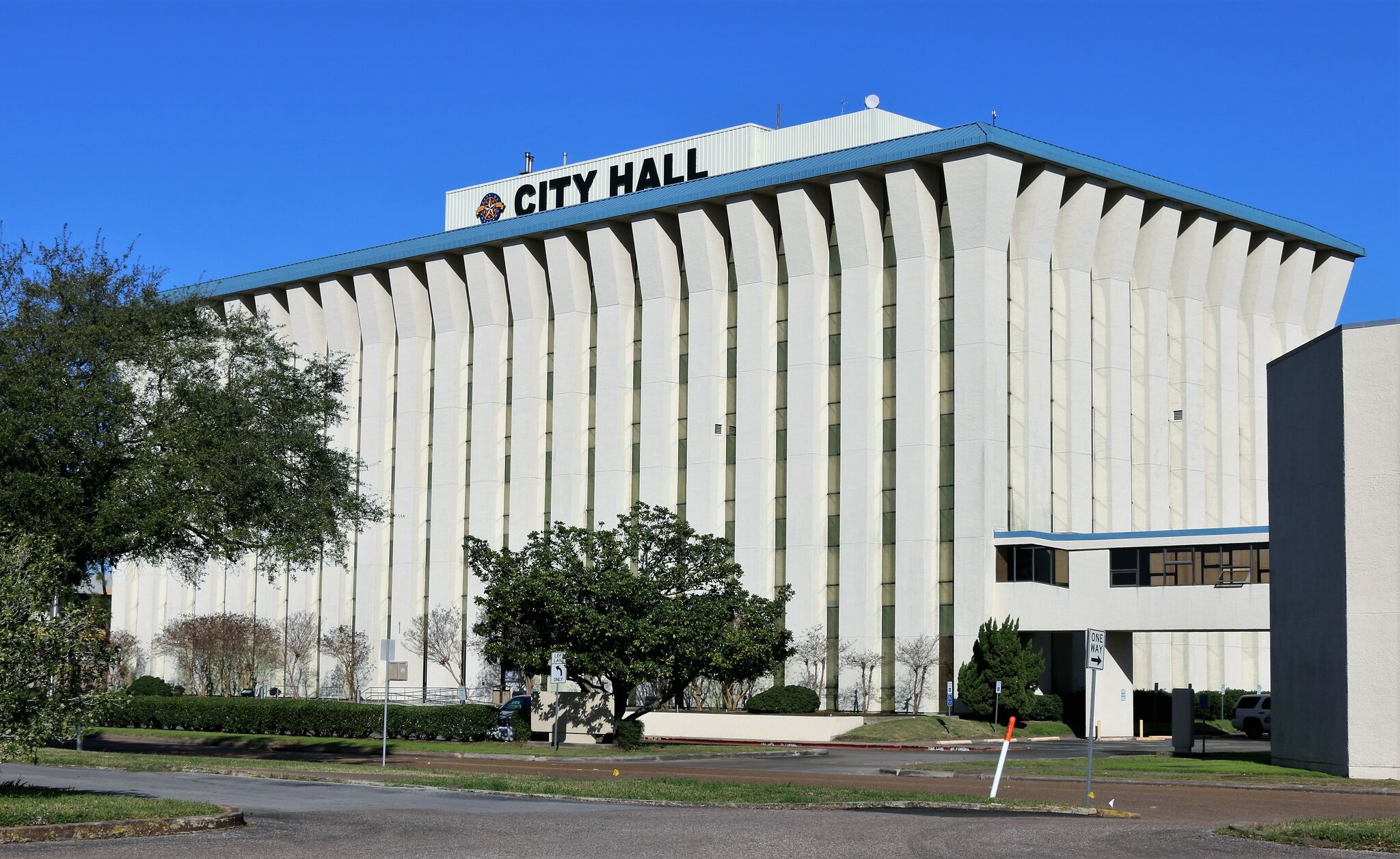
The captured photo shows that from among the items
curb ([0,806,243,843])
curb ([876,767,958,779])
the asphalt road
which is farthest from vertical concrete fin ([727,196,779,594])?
curb ([0,806,243,843])

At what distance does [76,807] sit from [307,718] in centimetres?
3244

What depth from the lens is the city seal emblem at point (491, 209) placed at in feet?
270

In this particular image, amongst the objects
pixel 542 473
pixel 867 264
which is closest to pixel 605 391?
pixel 542 473

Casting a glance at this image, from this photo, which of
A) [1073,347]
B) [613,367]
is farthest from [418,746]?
[1073,347]

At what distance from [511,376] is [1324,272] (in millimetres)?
41364

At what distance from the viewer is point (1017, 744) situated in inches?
2057

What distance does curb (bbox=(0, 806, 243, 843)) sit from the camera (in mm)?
17547

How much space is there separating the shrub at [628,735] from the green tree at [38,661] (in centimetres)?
2360

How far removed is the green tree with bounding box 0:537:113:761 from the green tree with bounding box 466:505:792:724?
2348 cm

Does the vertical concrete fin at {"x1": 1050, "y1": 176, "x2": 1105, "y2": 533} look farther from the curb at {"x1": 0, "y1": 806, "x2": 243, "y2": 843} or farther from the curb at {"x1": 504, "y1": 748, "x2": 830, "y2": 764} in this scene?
the curb at {"x1": 0, "y1": 806, "x2": 243, "y2": 843}

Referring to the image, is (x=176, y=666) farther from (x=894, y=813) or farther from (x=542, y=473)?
(x=894, y=813)

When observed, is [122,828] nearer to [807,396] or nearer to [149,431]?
[149,431]

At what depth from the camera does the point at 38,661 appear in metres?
20.8

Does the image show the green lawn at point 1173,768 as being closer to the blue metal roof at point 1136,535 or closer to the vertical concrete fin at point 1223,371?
the blue metal roof at point 1136,535
